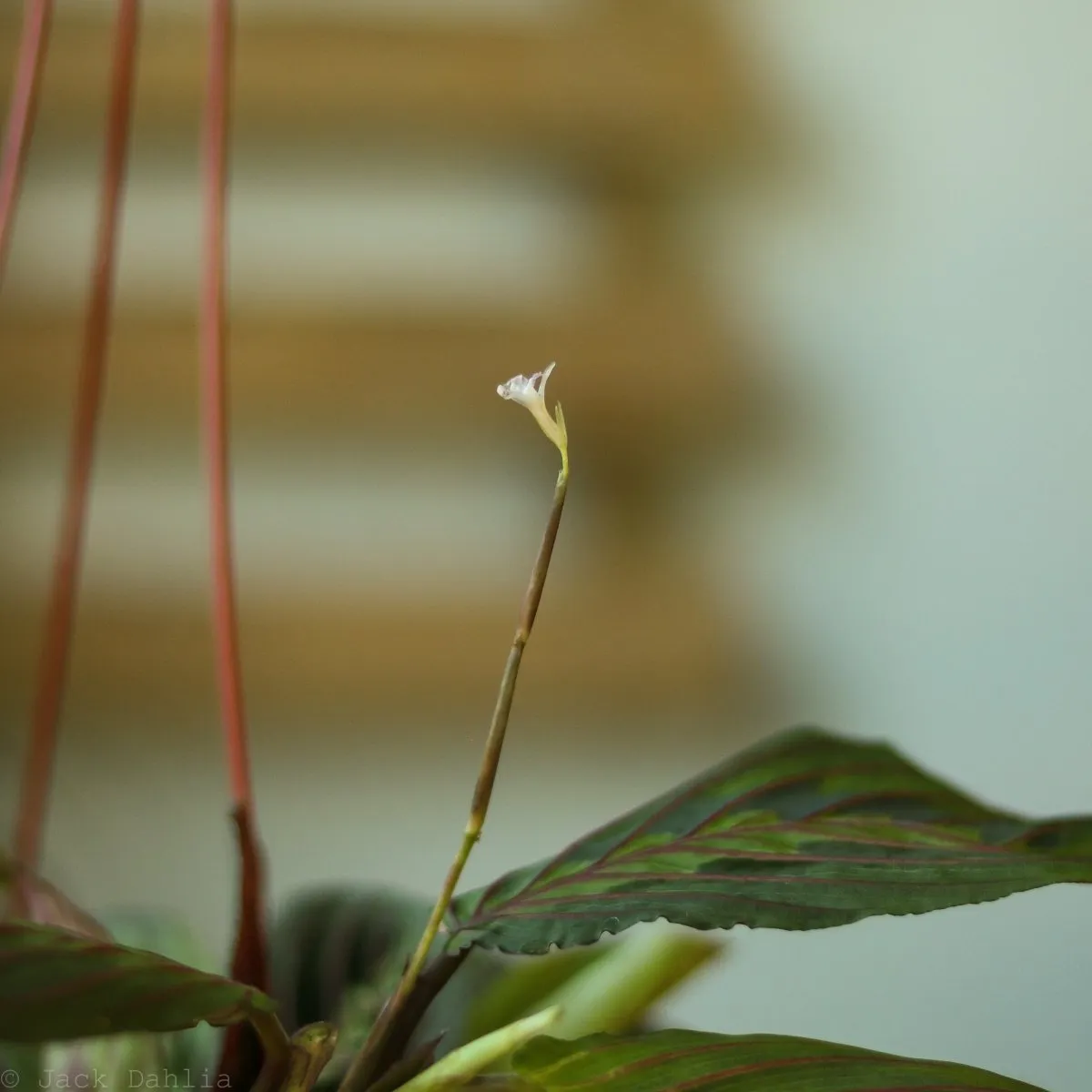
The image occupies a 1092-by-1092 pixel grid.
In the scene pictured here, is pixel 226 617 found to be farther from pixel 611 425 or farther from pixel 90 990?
pixel 611 425

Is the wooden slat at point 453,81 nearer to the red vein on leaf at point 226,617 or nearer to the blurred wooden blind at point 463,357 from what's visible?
the blurred wooden blind at point 463,357

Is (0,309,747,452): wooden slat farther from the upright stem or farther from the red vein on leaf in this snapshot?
the upright stem

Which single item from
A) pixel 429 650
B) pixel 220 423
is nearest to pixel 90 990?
pixel 220 423

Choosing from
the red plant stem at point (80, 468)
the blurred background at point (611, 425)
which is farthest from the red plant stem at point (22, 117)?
the blurred background at point (611, 425)

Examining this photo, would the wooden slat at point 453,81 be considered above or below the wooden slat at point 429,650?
above

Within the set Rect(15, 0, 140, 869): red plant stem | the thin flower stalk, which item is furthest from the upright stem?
Rect(15, 0, 140, 869): red plant stem

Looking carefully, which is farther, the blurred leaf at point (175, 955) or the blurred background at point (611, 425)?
the blurred background at point (611, 425)

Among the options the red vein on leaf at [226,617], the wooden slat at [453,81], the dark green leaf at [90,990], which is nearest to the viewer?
the dark green leaf at [90,990]
